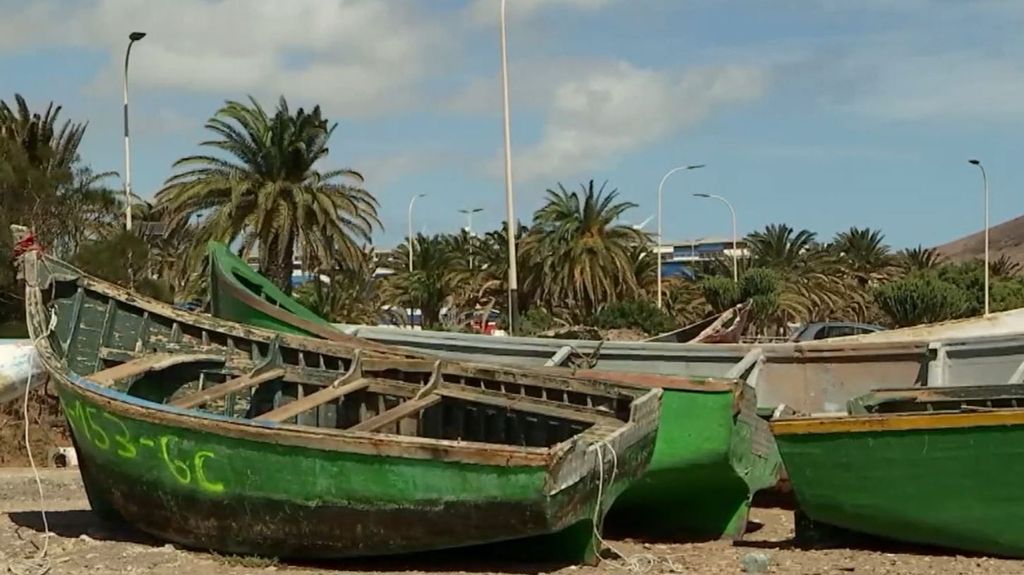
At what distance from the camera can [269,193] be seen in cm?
3009

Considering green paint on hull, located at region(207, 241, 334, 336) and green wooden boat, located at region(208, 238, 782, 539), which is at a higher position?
green paint on hull, located at region(207, 241, 334, 336)

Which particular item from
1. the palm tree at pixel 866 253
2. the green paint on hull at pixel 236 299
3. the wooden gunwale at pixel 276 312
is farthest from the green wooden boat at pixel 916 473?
the palm tree at pixel 866 253

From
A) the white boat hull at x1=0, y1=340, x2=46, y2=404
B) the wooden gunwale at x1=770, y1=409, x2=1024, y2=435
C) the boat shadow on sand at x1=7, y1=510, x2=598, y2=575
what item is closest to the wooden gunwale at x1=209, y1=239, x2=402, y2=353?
the boat shadow on sand at x1=7, y1=510, x2=598, y2=575

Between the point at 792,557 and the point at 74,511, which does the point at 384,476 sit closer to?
the point at 792,557

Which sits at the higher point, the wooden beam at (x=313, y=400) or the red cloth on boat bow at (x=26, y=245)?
the red cloth on boat bow at (x=26, y=245)

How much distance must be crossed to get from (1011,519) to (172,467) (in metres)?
6.05

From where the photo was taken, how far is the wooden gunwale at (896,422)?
836 cm

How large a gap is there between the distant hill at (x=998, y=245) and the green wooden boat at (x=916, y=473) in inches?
5927

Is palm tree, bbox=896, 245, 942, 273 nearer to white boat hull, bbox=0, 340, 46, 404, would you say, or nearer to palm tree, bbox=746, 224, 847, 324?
palm tree, bbox=746, 224, 847, 324

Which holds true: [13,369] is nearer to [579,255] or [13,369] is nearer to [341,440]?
[341,440]

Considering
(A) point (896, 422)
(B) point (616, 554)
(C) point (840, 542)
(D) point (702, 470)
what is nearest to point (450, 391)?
(B) point (616, 554)

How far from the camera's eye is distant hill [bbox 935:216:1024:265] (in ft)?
523

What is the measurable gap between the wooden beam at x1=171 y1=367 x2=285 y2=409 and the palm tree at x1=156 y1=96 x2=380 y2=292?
19.6 m

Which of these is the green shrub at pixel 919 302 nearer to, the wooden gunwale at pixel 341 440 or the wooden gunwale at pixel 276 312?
the wooden gunwale at pixel 276 312
